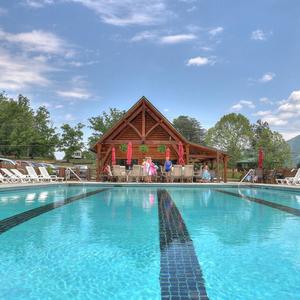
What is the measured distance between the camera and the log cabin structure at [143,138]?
24562 millimetres

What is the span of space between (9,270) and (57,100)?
38.7 m

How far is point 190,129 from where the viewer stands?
68438mm

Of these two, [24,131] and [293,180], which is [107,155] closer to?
[293,180]

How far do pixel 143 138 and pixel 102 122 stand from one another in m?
25.2

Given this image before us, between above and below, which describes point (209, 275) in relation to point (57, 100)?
below

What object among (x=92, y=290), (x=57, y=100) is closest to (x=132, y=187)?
(x=92, y=290)

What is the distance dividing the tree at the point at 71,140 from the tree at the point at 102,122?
5.69 ft

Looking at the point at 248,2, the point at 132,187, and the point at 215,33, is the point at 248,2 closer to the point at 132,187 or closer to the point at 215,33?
the point at 215,33

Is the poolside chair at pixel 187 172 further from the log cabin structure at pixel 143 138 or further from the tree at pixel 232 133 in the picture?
the tree at pixel 232 133

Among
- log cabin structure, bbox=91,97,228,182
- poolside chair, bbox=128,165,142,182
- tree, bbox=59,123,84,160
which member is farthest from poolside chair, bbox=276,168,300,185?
tree, bbox=59,123,84,160

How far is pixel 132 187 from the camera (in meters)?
19.2

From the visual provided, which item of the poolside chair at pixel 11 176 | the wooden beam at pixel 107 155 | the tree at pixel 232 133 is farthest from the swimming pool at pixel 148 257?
the tree at pixel 232 133

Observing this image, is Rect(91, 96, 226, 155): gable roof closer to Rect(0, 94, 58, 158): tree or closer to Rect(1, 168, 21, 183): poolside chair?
Rect(1, 168, 21, 183): poolside chair

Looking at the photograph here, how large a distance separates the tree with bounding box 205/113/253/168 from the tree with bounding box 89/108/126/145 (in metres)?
12.9
